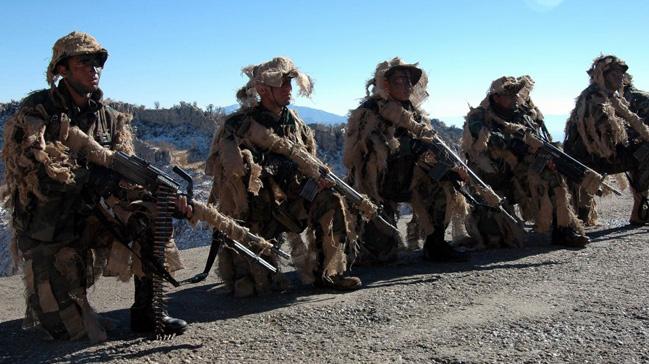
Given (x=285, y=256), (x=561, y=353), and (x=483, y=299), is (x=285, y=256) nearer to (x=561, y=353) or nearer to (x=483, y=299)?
(x=483, y=299)

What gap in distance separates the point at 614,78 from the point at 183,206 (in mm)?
5929

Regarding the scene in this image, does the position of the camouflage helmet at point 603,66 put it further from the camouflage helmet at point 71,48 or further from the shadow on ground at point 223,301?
the camouflage helmet at point 71,48

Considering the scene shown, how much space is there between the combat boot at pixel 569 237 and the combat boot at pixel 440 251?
1147 millimetres

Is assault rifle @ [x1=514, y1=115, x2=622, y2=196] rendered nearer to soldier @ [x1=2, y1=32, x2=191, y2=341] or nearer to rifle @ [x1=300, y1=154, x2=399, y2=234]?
rifle @ [x1=300, y1=154, x2=399, y2=234]

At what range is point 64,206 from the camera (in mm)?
4465

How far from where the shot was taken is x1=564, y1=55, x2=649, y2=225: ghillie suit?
8000mm

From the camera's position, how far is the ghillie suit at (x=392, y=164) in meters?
6.53

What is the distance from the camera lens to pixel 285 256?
4.89 metres

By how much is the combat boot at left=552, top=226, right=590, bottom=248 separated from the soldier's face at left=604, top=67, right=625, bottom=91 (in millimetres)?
2051

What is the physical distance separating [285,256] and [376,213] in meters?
1.31

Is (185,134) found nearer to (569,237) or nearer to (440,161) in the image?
(440,161)

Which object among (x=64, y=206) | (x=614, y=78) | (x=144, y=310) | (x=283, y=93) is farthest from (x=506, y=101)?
(x=64, y=206)

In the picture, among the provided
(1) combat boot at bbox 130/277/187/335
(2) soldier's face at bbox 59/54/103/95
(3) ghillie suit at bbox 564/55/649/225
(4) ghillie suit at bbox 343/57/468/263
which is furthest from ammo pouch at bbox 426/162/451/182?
(2) soldier's face at bbox 59/54/103/95

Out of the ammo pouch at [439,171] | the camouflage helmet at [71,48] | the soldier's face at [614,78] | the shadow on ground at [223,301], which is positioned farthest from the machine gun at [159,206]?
the soldier's face at [614,78]
